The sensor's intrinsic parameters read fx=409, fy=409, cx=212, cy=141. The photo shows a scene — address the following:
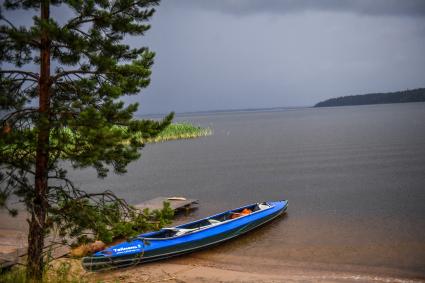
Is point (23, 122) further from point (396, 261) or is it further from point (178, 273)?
point (396, 261)

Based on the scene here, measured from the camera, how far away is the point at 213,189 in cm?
2962

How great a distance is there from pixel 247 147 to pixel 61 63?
49.7 metres

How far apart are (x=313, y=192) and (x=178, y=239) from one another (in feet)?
46.5

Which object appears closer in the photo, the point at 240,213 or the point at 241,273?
the point at 241,273

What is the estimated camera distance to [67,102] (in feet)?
31.9

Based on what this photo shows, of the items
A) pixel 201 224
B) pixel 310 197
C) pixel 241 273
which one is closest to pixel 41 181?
pixel 241 273

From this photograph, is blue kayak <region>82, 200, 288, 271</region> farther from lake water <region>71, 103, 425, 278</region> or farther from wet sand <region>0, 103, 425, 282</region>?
lake water <region>71, 103, 425, 278</region>

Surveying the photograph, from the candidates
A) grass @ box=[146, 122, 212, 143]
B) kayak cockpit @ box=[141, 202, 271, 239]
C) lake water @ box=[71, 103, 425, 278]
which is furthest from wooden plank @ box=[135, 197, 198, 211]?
grass @ box=[146, 122, 212, 143]

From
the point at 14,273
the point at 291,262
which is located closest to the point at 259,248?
the point at 291,262

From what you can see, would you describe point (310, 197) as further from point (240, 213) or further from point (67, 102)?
point (67, 102)

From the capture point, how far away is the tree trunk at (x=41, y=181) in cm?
849

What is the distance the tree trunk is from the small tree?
19mm

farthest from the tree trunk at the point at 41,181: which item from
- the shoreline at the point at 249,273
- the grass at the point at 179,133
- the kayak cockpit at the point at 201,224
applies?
the grass at the point at 179,133

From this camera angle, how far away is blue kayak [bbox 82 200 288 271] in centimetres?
1373
